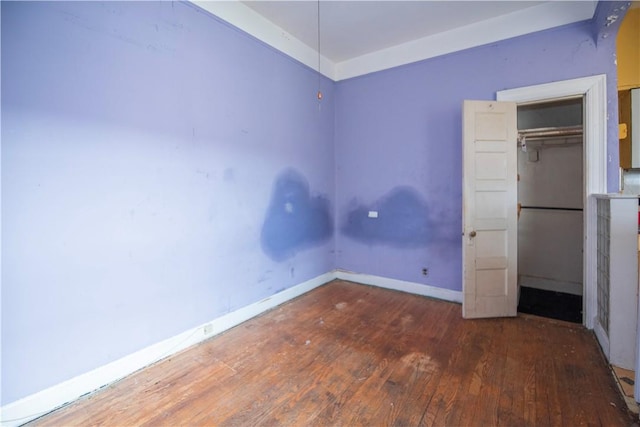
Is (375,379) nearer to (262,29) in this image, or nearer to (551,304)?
(551,304)

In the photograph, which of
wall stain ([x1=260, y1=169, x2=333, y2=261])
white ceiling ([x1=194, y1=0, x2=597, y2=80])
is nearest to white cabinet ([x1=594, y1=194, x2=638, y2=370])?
white ceiling ([x1=194, y1=0, x2=597, y2=80])

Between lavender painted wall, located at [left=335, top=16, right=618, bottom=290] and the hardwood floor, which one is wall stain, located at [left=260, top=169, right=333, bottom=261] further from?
the hardwood floor

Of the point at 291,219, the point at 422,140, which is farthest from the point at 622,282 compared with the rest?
the point at 291,219

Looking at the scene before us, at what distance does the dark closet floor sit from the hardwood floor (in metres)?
0.45

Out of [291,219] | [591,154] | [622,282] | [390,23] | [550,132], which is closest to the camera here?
[622,282]

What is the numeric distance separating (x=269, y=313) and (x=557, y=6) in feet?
14.2

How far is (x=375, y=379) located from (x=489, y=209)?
2.12 meters

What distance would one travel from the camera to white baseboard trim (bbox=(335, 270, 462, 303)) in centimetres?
361

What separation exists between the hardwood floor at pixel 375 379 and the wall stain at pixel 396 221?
1.12 metres

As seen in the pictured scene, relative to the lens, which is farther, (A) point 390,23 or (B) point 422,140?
(B) point 422,140

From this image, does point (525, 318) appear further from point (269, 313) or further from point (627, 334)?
point (269, 313)

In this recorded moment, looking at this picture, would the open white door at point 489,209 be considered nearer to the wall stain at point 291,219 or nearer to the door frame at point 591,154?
the door frame at point 591,154

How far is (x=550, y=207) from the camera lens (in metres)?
4.07

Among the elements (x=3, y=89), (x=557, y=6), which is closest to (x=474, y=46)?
(x=557, y=6)
